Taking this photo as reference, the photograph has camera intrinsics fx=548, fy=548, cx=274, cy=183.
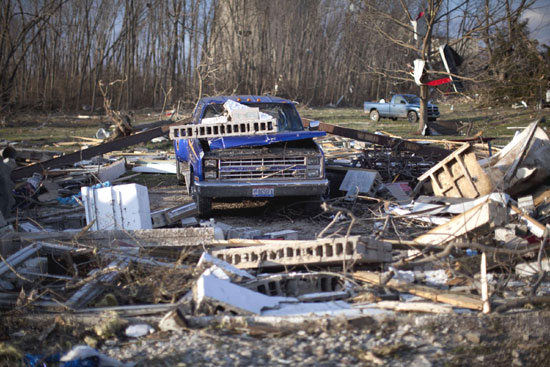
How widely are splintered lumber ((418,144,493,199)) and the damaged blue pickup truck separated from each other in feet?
6.26

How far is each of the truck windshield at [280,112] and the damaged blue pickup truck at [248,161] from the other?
1.14m

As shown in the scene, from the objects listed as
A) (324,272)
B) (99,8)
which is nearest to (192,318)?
(324,272)

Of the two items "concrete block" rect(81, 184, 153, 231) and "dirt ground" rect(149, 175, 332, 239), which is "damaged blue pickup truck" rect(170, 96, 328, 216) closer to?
"dirt ground" rect(149, 175, 332, 239)

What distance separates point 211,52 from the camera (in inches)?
1284

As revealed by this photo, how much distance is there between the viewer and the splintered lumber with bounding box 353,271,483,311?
4745 mm

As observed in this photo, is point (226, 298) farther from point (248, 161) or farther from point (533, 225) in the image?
point (533, 225)

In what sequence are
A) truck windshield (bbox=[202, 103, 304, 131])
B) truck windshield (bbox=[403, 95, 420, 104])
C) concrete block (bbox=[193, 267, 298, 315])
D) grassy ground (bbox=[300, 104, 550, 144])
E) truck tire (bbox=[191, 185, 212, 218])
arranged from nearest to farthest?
concrete block (bbox=[193, 267, 298, 315]) → truck tire (bbox=[191, 185, 212, 218]) → truck windshield (bbox=[202, 103, 304, 131]) → grassy ground (bbox=[300, 104, 550, 144]) → truck windshield (bbox=[403, 95, 420, 104])

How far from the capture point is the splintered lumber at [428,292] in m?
4.74

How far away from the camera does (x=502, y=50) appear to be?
32.8 metres

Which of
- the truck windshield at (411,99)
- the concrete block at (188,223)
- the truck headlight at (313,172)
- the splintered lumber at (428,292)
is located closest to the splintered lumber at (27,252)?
the concrete block at (188,223)

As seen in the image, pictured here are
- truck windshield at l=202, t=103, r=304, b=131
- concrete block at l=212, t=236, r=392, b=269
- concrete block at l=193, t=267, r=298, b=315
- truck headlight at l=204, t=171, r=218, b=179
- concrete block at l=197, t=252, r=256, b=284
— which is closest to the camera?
concrete block at l=193, t=267, r=298, b=315

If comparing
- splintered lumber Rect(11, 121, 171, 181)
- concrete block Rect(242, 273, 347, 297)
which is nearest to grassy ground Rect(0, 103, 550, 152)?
splintered lumber Rect(11, 121, 171, 181)

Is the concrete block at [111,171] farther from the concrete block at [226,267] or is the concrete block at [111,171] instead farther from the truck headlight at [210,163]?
the concrete block at [226,267]

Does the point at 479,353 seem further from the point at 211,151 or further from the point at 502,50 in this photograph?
the point at 502,50
